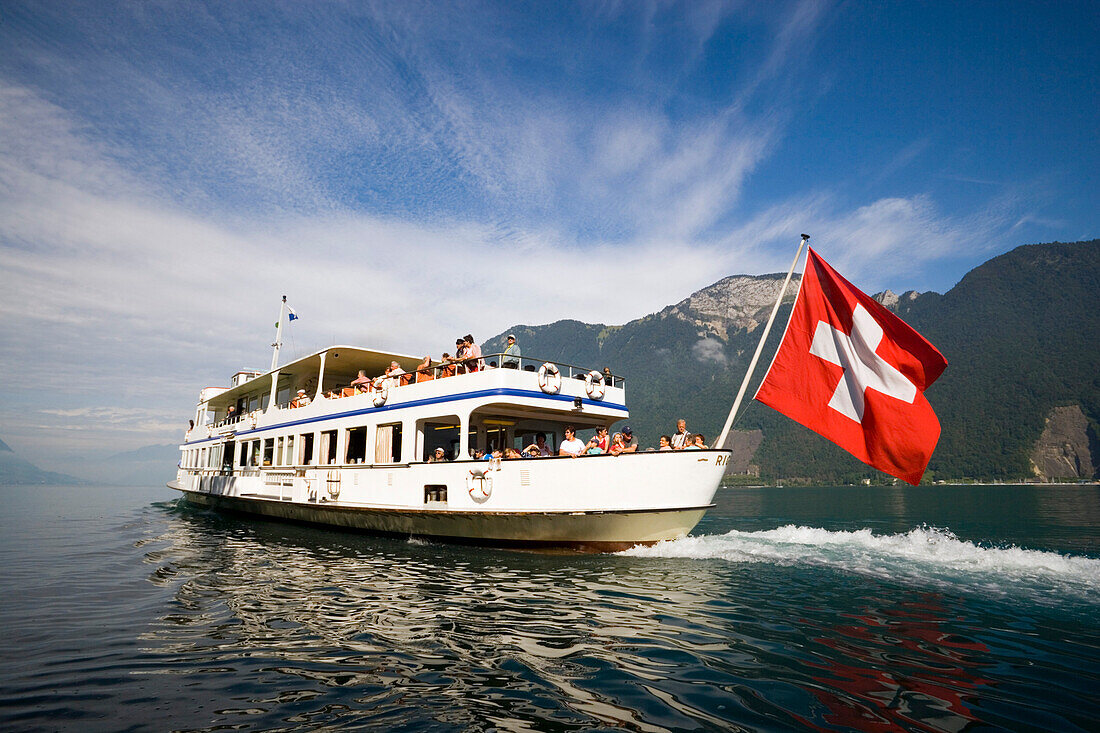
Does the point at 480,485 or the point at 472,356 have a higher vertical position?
the point at 472,356

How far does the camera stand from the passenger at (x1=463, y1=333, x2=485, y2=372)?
551 inches

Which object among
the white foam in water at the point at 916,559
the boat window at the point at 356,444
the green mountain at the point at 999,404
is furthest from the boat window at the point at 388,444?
the green mountain at the point at 999,404

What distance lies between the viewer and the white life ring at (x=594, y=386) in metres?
14.9

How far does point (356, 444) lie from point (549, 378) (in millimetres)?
7352

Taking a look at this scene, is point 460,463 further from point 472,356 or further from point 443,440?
point 443,440

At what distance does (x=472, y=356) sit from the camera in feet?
48.3

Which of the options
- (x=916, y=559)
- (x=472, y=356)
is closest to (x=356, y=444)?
(x=472, y=356)

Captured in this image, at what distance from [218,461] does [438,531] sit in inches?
689

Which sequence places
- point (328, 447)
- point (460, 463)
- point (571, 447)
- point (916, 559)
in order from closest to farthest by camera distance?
point (916, 559)
point (571, 447)
point (460, 463)
point (328, 447)

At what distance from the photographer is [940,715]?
4320 mm

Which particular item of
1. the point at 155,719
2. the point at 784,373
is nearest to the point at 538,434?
the point at 784,373

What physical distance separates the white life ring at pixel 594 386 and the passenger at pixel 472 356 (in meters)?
2.92

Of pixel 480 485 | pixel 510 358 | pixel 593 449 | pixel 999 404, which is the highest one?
pixel 999 404

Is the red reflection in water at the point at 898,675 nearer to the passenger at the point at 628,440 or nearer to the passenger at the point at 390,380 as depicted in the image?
the passenger at the point at 628,440
